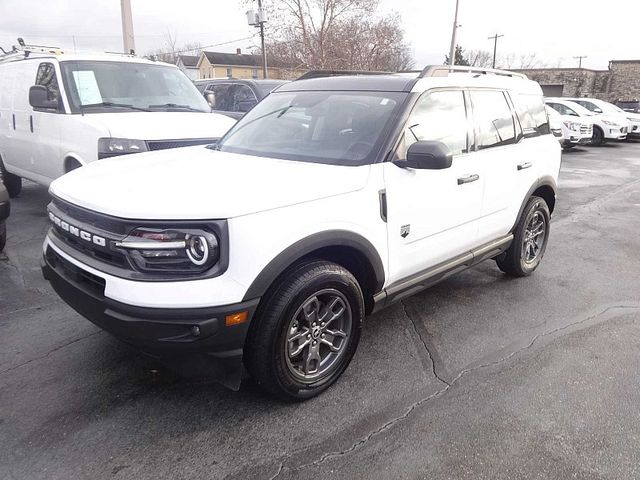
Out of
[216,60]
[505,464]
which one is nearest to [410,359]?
[505,464]

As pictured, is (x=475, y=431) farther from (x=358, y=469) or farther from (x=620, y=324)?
(x=620, y=324)

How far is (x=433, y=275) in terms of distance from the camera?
11.5 feet

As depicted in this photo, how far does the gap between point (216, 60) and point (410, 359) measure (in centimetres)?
7354

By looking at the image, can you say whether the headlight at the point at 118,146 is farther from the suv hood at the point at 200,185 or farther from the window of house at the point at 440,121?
the window of house at the point at 440,121

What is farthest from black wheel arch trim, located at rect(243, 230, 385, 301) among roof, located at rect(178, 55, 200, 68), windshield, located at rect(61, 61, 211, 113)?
roof, located at rect(178, 55, 200, 68)

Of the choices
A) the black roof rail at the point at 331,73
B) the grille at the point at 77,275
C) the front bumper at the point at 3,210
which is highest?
the black roof rail at the point at 331,73

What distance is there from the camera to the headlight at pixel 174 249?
2236 millimetres

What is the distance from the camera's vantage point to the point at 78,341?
3.41 metres

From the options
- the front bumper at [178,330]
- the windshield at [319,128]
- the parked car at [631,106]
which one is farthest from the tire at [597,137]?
the front bumper at [178,330]

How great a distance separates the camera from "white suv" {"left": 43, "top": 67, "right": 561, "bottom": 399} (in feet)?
7.38

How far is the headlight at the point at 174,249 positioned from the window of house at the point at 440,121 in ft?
4.75

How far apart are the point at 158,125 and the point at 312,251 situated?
12.1 ft

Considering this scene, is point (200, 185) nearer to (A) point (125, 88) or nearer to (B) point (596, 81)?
(A) point (125, 88)

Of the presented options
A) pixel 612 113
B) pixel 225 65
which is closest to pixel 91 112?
pixel 612 113
